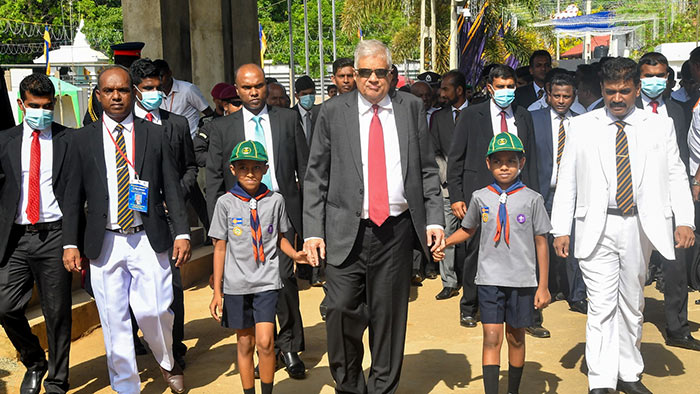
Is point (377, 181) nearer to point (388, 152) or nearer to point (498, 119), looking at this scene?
point (388, 152)

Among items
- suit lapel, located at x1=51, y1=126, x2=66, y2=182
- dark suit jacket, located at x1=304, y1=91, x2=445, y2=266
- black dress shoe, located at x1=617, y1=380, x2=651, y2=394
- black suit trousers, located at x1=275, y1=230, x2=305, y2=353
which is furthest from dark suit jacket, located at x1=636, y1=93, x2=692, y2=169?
suit lapel, located at x1=51, y1=126, x2=66, y2=182

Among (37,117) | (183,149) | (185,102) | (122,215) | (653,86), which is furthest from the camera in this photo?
(185,102)

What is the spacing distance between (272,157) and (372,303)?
1.63 metres

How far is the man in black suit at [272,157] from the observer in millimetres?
6902

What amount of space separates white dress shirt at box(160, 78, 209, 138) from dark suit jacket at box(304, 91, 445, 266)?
165 inches

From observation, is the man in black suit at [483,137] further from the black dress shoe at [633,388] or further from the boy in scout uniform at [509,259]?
the black dress shoe at [633,388]

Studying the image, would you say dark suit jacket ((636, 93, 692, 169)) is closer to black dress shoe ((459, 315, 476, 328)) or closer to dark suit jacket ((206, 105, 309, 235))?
black dress shoe ((459, 315, 476, 328))

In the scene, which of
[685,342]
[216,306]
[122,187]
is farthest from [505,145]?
[685,342]

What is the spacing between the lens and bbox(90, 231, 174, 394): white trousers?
6.14 meters

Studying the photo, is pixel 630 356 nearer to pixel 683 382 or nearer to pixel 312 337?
pixel 683 382

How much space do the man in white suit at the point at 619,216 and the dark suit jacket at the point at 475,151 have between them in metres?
1.57

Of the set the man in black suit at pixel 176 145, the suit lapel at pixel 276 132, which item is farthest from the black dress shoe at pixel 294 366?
the suit lapel at pixel 276 132

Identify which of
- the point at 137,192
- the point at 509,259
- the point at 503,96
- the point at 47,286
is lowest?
the point at 47,286

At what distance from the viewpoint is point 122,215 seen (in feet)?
20.0
